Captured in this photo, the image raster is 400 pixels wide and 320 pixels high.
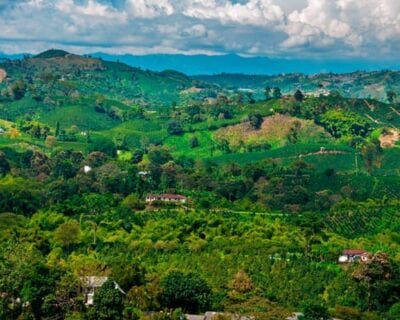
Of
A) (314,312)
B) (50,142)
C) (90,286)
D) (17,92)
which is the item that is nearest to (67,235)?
(90,286)

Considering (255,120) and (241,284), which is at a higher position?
(255,120)

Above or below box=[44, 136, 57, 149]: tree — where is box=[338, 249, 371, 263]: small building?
above

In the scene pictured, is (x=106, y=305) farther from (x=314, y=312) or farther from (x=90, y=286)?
(x=314, y=312)

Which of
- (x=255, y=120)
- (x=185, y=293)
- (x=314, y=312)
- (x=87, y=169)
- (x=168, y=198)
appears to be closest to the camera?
(x=314, y=312)

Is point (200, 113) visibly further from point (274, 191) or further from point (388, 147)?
point (274, 191)

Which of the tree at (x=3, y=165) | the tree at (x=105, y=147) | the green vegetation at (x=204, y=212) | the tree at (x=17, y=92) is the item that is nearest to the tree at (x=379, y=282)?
the green vegetation at (x=204, y=212)

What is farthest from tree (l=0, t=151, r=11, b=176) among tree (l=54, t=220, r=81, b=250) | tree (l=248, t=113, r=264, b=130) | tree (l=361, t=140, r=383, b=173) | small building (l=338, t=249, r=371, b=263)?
small building (l=338, t=249, r=371, b=263)

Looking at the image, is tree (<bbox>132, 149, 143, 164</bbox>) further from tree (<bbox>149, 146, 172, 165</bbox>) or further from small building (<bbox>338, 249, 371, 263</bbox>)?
A: small building (<bbox>338, 249, 371, 263</bbox>)
